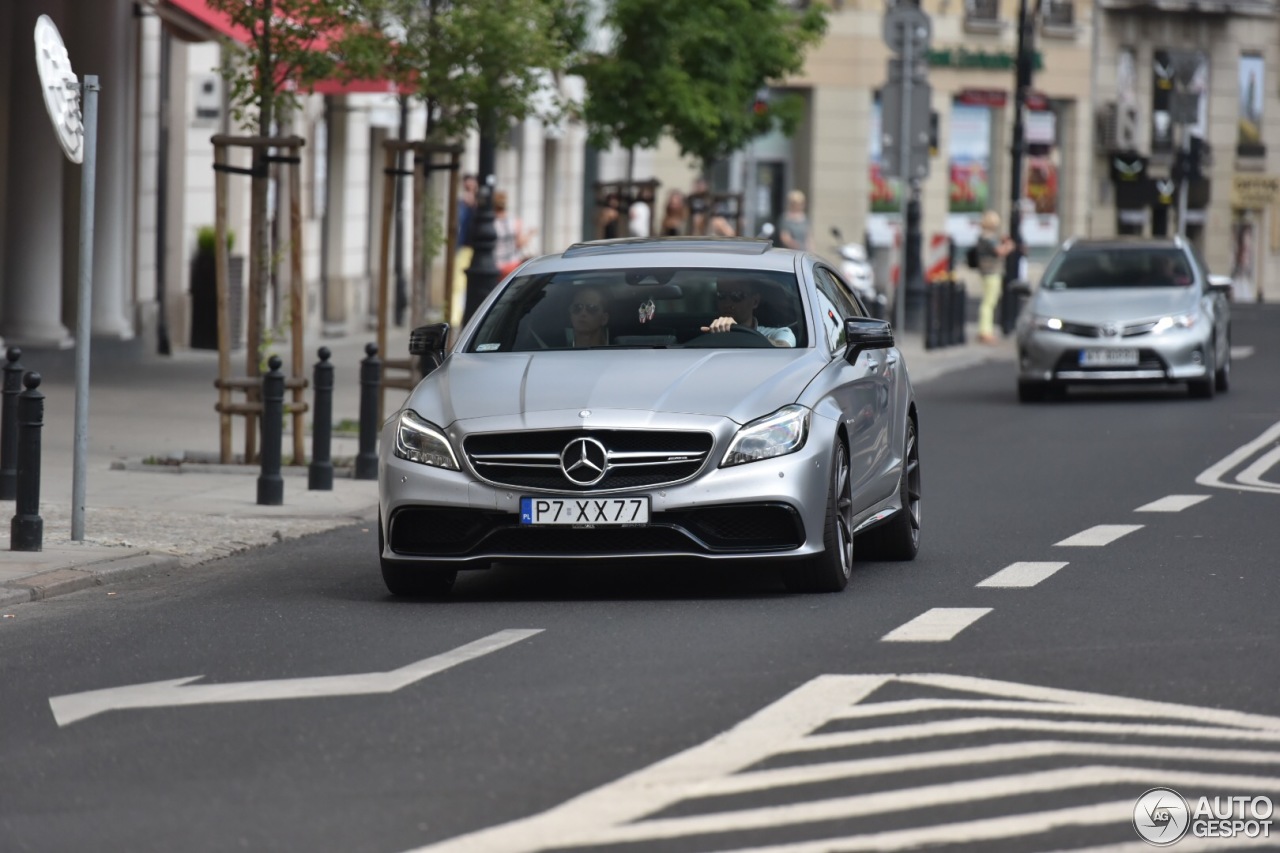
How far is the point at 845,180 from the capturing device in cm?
6406

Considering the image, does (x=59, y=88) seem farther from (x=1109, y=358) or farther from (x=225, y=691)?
(x=1109, y=358)

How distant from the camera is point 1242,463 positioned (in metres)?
18.1

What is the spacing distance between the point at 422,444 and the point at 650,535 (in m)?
0.96

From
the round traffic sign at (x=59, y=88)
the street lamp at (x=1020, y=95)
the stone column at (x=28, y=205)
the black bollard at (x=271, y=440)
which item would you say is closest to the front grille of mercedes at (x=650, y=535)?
the round traffic sign at (x=59, y=88)

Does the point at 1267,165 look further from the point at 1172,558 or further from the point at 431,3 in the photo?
the point at 1172,558

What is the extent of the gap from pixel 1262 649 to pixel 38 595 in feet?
16.5

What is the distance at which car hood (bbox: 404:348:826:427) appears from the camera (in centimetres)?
1034

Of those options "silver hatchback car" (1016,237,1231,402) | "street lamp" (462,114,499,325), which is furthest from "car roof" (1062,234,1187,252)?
"street lamp" (462,114,499,325)

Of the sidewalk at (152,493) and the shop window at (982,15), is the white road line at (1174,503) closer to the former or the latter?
the sidewalk at (152,493)

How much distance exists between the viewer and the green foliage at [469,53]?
66.6 ft

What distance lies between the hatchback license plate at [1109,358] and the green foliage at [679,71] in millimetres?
8993

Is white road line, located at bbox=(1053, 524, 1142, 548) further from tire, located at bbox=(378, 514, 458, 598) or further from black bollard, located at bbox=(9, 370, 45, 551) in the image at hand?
black bollard, located at bbox=(9, 370, 45, 551)

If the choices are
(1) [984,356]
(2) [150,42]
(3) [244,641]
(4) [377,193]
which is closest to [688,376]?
(3) [244,641]

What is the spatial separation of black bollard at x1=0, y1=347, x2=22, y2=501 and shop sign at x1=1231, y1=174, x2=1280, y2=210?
6090 centimetres
